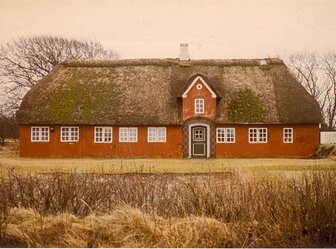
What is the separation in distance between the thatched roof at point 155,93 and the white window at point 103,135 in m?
0.46

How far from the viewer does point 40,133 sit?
23.6m

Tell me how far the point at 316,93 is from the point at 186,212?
15794mm

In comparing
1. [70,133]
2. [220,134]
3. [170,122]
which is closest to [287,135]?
[220,134]

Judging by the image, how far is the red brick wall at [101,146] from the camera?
→ 77.3 feet

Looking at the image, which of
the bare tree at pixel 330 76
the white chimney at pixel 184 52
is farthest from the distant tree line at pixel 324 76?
the white chimney at pixel 184 52

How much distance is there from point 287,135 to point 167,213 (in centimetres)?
1710

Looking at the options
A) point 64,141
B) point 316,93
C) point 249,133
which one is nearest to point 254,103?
point 249,133

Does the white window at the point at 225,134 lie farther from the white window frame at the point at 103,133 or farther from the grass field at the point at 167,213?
the grass field at the point at 167,213

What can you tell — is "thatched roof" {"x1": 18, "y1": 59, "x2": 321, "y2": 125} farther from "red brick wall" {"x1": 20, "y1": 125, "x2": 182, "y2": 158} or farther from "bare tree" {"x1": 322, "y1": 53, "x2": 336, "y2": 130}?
"bare tree" {"x1": 322, "y1": 53, "x2": 336, "y2": 130}

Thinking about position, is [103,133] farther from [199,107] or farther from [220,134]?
[220,134]

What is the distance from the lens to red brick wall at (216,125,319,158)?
23.5m

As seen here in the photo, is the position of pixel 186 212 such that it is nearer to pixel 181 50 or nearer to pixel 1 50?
pixel 1 50

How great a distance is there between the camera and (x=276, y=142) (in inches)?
934

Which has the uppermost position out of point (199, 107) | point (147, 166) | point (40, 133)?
point (199, 107)
